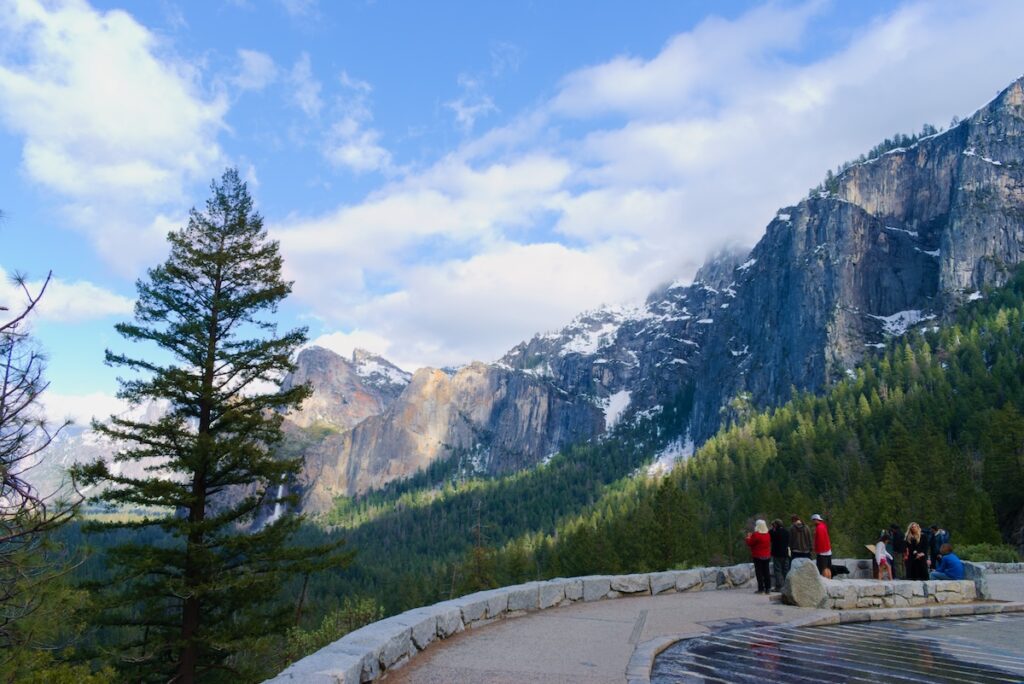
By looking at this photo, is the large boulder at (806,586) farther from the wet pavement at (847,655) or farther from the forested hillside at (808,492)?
the forested hillside at (808,492)

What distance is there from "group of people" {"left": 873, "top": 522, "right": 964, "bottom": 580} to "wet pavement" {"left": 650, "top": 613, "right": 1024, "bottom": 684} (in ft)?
13.4

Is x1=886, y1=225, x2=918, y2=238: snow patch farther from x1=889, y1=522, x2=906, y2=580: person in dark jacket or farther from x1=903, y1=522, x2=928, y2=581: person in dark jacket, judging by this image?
x1=903, y1=522, x2=928, y2=581: person in dark jacket

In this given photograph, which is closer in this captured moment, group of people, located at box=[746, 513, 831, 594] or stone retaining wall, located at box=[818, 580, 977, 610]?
stone retaining wall, located at box=[818, 580, 977, 610]

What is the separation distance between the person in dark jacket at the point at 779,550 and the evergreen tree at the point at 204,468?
1231 centimetres

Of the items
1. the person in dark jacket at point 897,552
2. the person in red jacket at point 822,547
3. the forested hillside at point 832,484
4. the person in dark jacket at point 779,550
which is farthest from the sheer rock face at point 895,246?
the person in dark jacket at point 779,550

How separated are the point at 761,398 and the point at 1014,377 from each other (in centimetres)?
10563

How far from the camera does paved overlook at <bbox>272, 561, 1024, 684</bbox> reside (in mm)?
7398

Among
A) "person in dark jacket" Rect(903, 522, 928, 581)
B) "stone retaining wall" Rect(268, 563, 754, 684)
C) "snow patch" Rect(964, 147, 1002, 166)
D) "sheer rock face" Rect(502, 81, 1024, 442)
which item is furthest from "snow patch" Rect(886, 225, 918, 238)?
"stone retaining wall" Rect(268, 563, 754, 684)

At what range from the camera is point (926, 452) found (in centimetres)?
6016

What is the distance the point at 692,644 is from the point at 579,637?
1.78 m

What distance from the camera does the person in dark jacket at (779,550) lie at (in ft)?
52.2

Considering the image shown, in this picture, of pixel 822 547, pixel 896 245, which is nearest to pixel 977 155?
pixel 896 245

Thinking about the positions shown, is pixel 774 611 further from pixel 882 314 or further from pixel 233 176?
pixel 882 314

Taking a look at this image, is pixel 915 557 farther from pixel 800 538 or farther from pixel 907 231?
pixel 907 231
